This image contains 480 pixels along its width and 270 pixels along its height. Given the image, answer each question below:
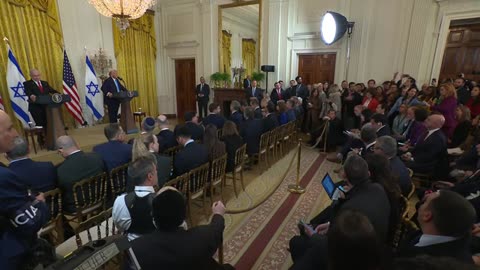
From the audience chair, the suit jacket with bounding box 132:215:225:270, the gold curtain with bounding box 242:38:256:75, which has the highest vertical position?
the gold curtain with bounding box 242:38:256:75

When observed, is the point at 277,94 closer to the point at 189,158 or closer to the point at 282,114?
the point at 282,114

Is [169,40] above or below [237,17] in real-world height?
below

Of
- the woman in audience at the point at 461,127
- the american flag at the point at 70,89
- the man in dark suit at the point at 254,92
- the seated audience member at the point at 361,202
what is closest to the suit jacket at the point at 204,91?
the man in dark suit at the point at 254,92

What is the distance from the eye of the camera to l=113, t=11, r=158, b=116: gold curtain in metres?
8.78

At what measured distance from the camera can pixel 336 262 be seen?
1.01 metres

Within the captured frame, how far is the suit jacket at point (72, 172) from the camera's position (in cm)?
246

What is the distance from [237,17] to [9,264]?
34.5ft

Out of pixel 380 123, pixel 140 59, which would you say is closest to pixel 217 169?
pixel 380 123

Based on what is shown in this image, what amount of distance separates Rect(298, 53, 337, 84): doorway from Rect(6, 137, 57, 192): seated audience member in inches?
301

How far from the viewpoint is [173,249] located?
1217 mm

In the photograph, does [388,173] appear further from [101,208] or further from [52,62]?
[52,62]

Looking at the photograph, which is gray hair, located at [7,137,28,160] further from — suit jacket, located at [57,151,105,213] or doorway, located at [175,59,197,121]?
doorway, located at [175,59,197,121]

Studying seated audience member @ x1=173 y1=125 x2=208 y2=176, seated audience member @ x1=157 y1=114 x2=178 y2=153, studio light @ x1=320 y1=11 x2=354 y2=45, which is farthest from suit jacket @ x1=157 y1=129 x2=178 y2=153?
studio light @ x1=320 y1=11 x2=354 y2=45

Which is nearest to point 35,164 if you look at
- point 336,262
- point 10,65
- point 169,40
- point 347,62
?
point 336,262
